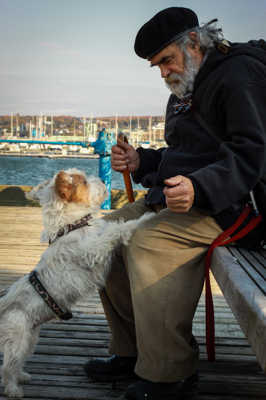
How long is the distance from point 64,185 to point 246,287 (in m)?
1.51

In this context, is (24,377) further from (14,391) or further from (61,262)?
(61,262)

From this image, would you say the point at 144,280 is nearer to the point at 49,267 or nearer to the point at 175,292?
the point at 175,292

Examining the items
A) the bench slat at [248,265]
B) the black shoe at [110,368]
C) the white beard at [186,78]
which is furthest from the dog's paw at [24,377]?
the white beard at [186,78]

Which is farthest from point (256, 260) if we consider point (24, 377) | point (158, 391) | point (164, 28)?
point (24, 377)

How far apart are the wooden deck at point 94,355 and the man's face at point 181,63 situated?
1.53 meters

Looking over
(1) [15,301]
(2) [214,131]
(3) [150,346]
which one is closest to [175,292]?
(3) [150,346]

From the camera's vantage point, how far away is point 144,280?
1.87 meters

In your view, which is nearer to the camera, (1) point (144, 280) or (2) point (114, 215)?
(1) point (144, 280)

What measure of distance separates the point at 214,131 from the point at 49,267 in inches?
47.4

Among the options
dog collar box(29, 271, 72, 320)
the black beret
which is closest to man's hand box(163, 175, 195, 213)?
the black beret

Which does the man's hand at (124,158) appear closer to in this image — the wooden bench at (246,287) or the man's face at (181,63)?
the man's face at (181,63)

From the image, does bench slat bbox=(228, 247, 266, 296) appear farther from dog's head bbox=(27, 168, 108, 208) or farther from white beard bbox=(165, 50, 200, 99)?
dog's head bbox=(27, 168, 108, 208)

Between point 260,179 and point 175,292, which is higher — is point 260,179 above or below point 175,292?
above

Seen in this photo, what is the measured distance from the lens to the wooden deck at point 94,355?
2072 millimetres
